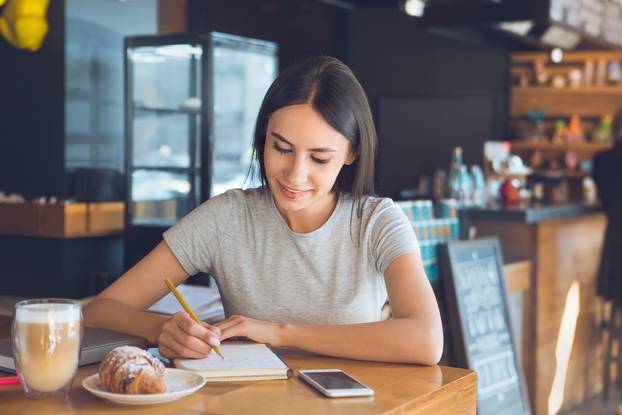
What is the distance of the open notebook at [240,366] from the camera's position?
1.43m

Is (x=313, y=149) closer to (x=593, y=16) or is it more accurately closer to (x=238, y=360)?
(x=238, y=360)

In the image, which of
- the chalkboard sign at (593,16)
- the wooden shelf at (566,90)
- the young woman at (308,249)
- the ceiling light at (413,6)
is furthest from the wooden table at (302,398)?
the wooden shelf at (566,90)

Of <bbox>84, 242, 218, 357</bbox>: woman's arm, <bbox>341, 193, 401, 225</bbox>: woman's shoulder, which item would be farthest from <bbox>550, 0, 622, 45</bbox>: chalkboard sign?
<bbox>84, 242, 218, 357</bbox>: woman's arm

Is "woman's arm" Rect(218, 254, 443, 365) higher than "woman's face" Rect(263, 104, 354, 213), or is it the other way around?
"woman's face" Rect(263, 104, 354, 213)

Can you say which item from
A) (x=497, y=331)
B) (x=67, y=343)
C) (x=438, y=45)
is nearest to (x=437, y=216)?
(x=497, y=331)

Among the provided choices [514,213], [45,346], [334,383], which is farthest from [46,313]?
[514,213]

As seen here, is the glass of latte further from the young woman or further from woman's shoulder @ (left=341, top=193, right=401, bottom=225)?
woman's shoulder @ (left=341, top=193, right=401, bottom=225)

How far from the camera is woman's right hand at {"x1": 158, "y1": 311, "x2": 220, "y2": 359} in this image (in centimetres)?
152

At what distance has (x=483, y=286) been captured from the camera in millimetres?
3434

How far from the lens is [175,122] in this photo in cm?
516

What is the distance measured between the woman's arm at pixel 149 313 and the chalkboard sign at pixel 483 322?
1497 millimetres

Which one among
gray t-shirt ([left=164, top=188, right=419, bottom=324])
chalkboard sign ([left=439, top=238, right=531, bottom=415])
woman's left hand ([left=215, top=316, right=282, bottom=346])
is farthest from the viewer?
chalkboard sign ([left=439, top=238, right=531, bottom=415])

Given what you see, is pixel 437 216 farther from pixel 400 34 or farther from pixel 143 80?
pixel 400 34

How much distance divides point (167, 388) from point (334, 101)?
0.75 metres
